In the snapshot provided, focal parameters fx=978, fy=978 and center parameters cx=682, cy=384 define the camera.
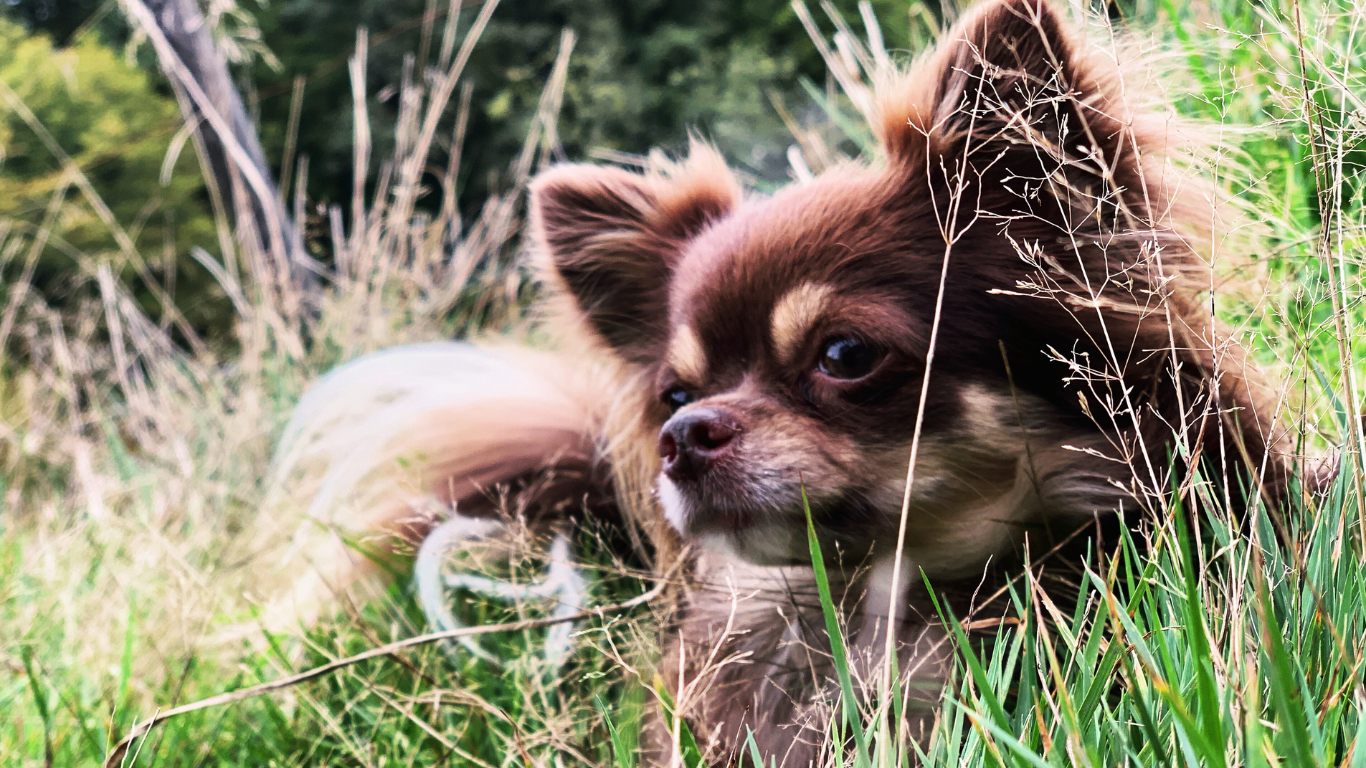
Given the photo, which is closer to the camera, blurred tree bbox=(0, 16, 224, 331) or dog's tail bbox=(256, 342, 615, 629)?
dog's tail bbox=(256, 342, 615, 629)

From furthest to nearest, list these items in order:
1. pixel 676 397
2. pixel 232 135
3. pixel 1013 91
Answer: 1. pixel 232 135
2. pixel 676 397
3. pixel 1013 91

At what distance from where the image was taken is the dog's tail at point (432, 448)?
230cm

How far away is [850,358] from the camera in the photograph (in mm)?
1481

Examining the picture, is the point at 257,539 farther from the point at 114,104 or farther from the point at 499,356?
the point at 114,104

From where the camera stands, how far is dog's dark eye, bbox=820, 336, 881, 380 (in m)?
1.47

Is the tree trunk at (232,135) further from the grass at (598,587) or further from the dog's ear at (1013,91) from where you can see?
the dog's ear at (1013,91)

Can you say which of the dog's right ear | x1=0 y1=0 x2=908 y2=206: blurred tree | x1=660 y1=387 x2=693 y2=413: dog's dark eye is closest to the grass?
x1=660 y1=387 x2=693 y2=413: dog's dark eye

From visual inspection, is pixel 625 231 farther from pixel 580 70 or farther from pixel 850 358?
pixel 580 70

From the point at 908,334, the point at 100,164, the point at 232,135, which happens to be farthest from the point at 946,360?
the point at 100,164

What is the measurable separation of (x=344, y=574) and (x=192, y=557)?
1.88 feet

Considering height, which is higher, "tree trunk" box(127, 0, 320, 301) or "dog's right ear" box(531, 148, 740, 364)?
"tree trunk" box(127, 0, 320, 301)

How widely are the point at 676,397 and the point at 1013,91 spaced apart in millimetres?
750

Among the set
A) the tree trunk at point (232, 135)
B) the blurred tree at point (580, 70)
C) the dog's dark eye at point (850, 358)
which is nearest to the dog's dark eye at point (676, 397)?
the dog's dark eye at point (850, 358)

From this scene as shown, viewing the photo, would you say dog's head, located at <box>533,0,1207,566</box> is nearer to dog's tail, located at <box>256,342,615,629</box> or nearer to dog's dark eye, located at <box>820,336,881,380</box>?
dog's dark eye, located at <box>820,336,881,380</box>
